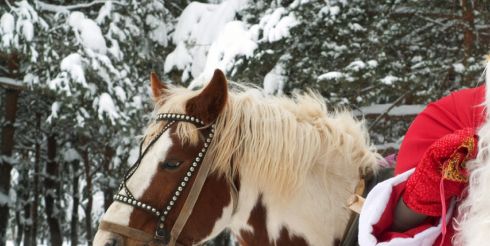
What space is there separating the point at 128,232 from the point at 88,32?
7.07 meters

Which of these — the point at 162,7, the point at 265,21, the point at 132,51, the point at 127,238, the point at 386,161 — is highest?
the point at 386,161

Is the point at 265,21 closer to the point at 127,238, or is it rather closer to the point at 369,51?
the point at 369,51

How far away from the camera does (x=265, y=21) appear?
287 inches

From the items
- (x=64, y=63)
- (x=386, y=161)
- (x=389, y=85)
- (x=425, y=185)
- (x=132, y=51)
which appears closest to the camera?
(x=425, y=185)

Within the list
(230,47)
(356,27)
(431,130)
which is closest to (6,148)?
(230,47)

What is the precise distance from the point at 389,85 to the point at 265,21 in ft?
5.95

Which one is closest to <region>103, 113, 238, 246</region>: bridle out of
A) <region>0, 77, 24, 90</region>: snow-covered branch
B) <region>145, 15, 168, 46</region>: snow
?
<region>145, 15, 168, 46</region>: snow

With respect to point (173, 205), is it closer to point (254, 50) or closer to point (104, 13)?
point (254, 50)

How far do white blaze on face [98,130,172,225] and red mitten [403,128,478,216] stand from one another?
3.35 feet

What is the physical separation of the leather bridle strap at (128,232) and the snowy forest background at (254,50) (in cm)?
350

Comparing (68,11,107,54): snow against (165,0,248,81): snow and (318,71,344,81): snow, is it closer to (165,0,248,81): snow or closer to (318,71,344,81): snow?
(165,0,248,81): snow

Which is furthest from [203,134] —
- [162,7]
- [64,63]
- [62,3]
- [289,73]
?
[62,3]

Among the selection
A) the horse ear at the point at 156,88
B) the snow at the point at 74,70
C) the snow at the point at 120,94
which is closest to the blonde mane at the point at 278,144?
the horse ear at the point at 156,88

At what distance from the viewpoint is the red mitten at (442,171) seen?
5.08 ft
